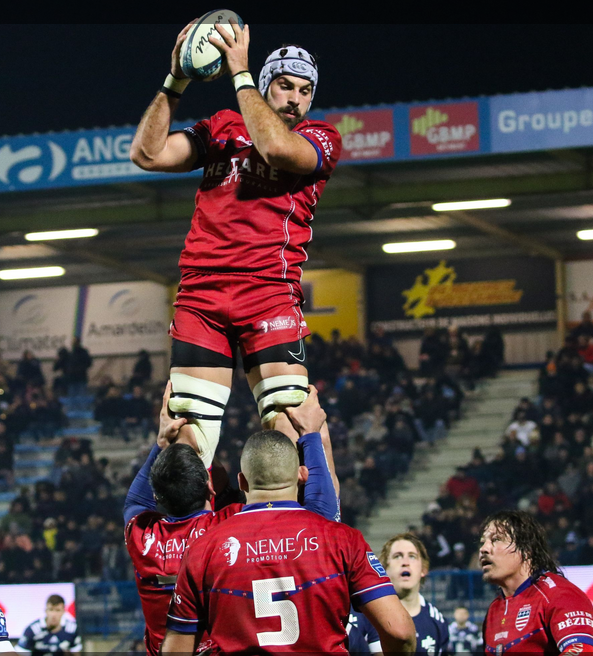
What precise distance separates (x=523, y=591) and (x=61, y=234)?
17.2 metres

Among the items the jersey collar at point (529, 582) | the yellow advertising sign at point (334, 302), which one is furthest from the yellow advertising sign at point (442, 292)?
the jersey collar at point (529, 582)

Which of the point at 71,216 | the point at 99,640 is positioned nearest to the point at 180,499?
the point at 99,640

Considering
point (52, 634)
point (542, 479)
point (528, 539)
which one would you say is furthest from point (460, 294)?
point (528, 539)

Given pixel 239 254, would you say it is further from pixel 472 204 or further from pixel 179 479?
pixel 472 204

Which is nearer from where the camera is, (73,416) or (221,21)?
(221,21)

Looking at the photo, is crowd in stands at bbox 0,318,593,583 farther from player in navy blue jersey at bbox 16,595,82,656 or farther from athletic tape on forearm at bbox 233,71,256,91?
athletic tape on forearm at bbox 233,71,256,91

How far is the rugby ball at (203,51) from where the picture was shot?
14.4ft

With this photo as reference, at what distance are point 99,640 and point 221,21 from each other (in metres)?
Answer: 13.4

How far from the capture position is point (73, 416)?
2422 cm

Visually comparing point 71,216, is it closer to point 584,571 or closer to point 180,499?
point 584,571

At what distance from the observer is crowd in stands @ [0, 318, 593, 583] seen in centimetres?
1770

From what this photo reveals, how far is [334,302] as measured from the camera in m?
25.5

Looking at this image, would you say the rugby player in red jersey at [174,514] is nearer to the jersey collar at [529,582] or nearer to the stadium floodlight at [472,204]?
the jersey collar at [529,582]

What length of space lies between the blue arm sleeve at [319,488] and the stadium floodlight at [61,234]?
17.2 meters
